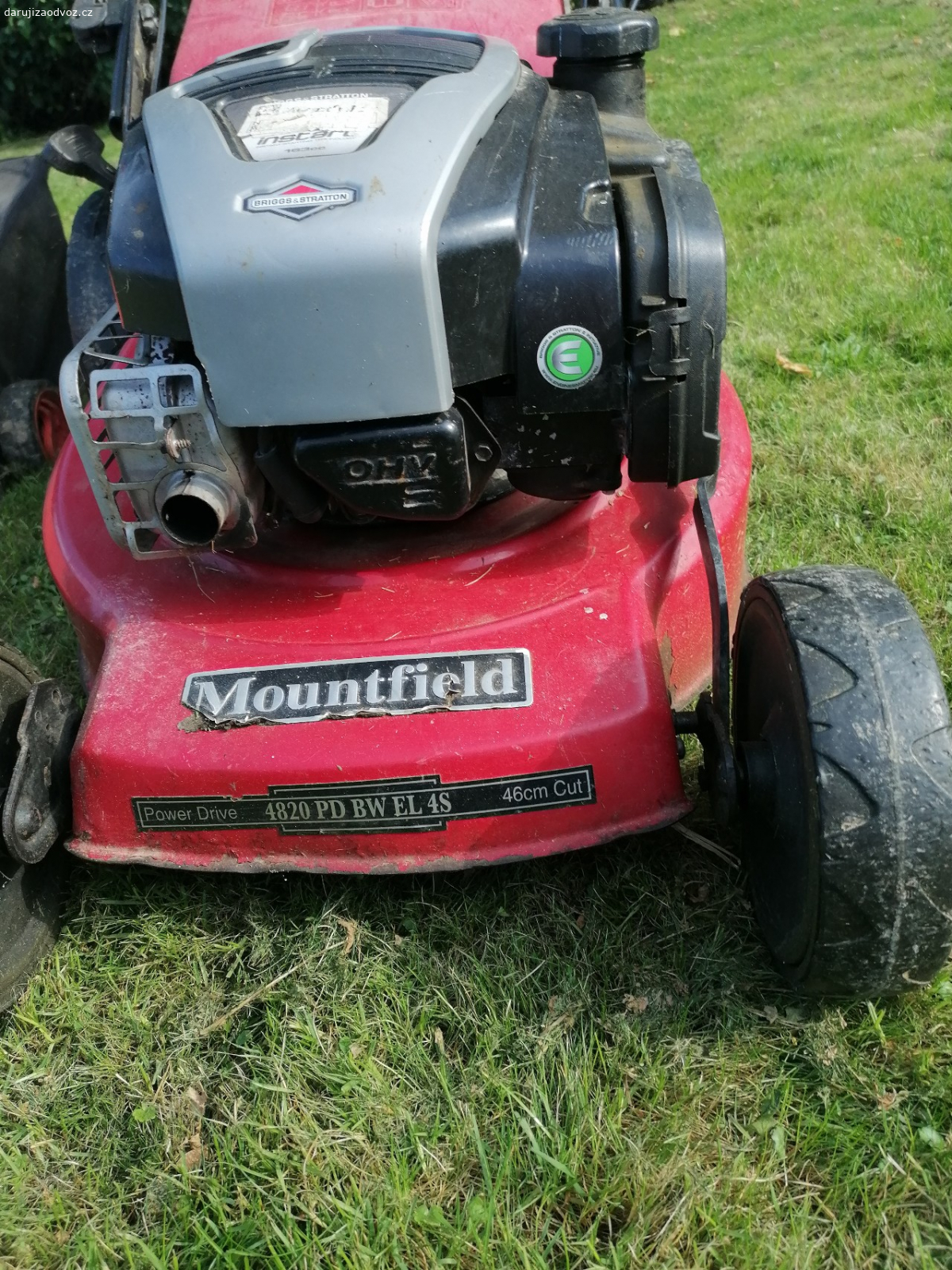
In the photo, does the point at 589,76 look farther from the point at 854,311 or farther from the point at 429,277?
the point at 854,311

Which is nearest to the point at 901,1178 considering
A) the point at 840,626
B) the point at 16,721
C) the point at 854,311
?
the point at 840,626

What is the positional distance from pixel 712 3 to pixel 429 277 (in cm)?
875

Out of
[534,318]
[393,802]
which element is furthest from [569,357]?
[393,802]

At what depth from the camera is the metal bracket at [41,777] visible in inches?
59.7

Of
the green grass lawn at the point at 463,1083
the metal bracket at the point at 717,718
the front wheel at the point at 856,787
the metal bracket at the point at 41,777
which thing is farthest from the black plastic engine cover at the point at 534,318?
the green grass lawn at the point at 463,1083

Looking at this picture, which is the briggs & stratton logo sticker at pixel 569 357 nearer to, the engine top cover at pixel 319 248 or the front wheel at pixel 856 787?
the engine top cover at pixel 319 248

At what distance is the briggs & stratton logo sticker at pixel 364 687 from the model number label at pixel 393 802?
100mm

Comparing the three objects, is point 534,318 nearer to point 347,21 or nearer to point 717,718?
point 717,718

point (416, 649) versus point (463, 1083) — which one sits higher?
A: point (416, 649)

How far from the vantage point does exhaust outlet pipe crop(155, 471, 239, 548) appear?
1491 millimetres

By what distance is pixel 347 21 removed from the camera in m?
2.18

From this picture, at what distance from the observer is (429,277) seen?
4.42ft

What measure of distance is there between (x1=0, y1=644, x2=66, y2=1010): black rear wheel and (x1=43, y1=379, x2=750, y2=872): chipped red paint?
8 centimetres

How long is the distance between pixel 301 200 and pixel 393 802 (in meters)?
0.75
